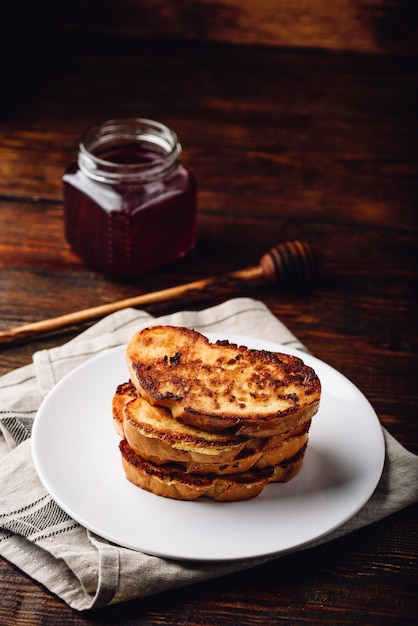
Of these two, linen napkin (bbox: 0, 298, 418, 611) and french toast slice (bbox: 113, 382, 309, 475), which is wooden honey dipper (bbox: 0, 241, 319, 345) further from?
french toast slice (bbox: 113, 382, 309, 475)

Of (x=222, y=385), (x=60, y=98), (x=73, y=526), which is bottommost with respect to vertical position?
(x=60, y=98)

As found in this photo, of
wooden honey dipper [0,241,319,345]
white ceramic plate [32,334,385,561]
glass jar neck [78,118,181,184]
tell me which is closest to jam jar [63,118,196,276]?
glass jar neck [78,118,181,184]

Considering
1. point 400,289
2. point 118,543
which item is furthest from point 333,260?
point 118,543

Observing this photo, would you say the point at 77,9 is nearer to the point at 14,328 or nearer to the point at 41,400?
the point at 14,328

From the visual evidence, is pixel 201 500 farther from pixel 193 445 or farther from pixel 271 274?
pixel 271 274

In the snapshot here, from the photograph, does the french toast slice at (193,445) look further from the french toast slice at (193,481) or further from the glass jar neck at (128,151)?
the glass jar neck at (128,151)

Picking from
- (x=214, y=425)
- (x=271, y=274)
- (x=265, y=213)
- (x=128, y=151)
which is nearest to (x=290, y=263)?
(x=271, y=274)

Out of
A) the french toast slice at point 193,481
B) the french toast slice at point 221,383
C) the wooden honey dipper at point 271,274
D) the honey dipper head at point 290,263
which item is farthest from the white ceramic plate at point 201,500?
the honey dipper head at point 290,263
